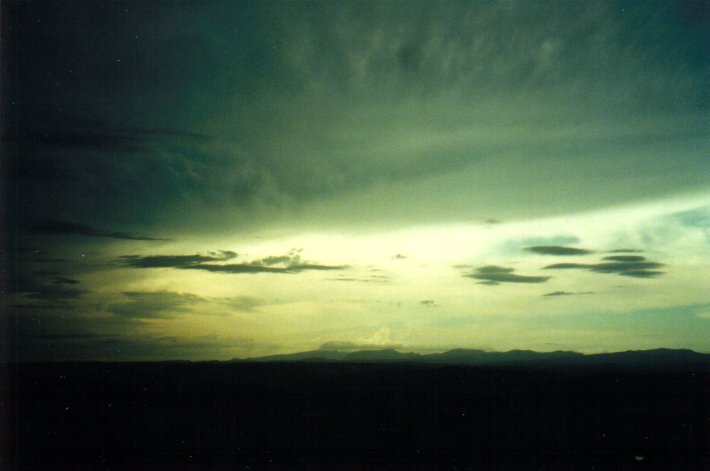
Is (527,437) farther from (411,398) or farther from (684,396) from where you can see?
(684,396)

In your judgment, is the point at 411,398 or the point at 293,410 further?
the point at 411,398

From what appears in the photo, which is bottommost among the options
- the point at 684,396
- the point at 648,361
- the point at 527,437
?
the point at 648,361

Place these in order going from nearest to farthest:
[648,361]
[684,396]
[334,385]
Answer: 1. [684,396]
2. [334,385]
3. [648,361]

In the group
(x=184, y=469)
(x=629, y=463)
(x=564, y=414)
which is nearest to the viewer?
(x=184, y=469)

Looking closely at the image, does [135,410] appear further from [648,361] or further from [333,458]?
[648,361]

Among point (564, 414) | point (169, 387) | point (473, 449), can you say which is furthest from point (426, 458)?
point (169, 387)

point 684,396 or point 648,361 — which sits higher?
point 684,396
